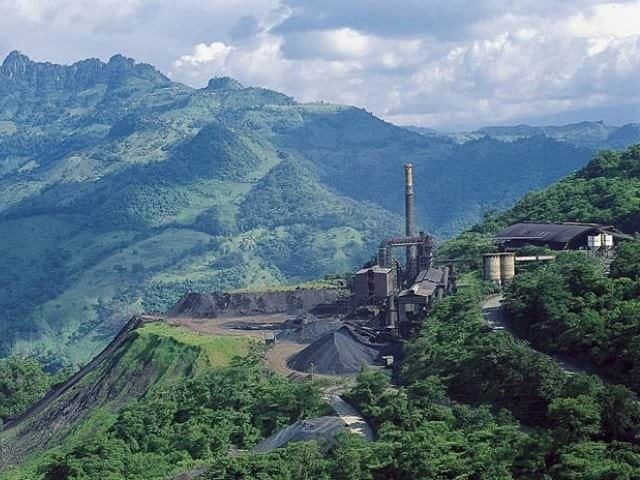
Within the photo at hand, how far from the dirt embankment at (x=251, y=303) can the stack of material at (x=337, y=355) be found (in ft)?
67.6

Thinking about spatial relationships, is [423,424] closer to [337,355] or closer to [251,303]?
[337,355]

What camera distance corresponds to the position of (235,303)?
305 feet

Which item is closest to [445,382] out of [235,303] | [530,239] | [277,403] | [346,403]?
[346,403]

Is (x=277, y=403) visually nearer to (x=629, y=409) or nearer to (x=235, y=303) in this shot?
(x=629, y=409)

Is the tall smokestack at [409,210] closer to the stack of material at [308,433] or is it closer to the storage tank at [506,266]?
the storage tank at [506,266]

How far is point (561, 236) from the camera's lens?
242 feet

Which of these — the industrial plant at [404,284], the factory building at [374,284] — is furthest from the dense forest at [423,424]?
the factory building at [374,284]

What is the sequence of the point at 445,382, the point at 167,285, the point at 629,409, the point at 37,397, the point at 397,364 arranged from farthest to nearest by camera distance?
the point at 167,285
the point at 37,397
the point at 397,364
the point at 445,382
the point at 629,409

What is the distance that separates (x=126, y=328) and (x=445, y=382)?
157 feet

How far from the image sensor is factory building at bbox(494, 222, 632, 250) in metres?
71.1

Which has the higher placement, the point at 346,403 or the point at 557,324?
the point at 557,324

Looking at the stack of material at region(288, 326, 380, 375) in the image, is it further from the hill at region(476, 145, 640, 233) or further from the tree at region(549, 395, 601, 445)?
the tree at region(549, 395, 601, 445)

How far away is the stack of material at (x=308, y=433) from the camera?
1626 inches

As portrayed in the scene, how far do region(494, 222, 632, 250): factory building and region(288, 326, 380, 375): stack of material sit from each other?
15431 mm
